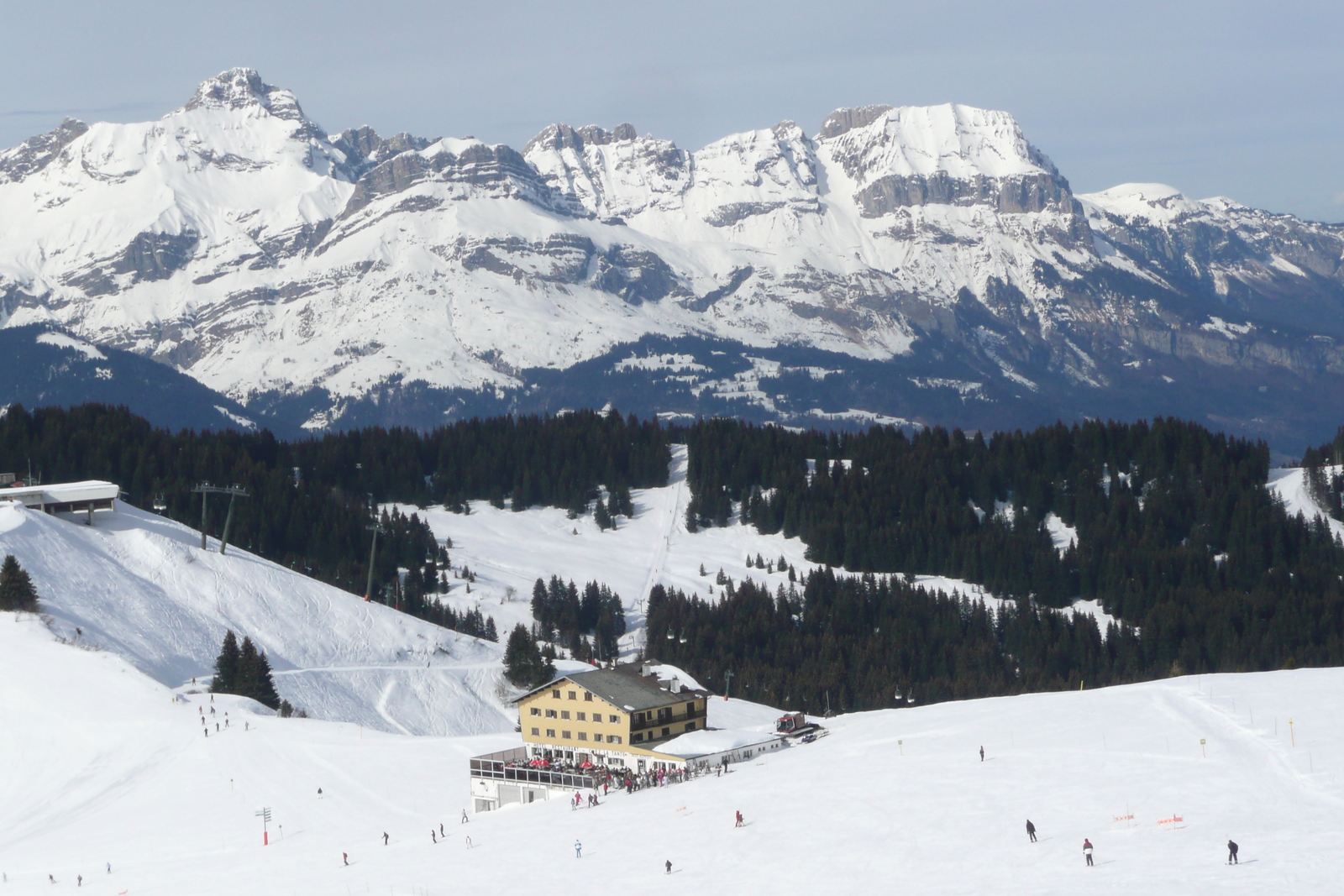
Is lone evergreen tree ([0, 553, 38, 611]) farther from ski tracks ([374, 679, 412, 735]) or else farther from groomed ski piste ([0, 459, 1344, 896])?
ski tracks ([374, 679, 412, 735])

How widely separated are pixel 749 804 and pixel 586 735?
2454 centimetres

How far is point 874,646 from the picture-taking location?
17612 cm

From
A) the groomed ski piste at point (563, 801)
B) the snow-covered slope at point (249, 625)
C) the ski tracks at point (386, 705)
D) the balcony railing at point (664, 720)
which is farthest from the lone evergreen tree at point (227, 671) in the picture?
the balcony railing at point (664, 720)

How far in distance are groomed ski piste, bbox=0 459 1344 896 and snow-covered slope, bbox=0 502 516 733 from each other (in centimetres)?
46

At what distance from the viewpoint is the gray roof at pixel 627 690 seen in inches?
4208

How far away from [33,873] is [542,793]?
27.5m

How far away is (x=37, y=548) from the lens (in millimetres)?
146125

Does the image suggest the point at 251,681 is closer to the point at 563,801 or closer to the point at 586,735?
the point at 586,735

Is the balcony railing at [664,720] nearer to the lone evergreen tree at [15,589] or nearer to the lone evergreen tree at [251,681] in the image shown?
the lone evergreen tree at [251,681]

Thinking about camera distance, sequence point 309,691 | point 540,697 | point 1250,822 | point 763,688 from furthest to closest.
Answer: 1. point 763,688
2. point 309,691
3. point 540,697
4. point 1250,822

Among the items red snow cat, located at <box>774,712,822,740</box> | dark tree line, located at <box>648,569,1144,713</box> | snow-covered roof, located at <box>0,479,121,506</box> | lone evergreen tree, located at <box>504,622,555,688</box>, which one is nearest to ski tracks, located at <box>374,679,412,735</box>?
lone evergreen tree, located at <box>504,622,555,688</box>

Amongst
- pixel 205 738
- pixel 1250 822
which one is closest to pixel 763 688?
pixel 205 738

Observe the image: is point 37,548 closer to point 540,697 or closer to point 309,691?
point 309,691

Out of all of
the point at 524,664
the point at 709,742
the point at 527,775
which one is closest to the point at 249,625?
the point at 524,664
